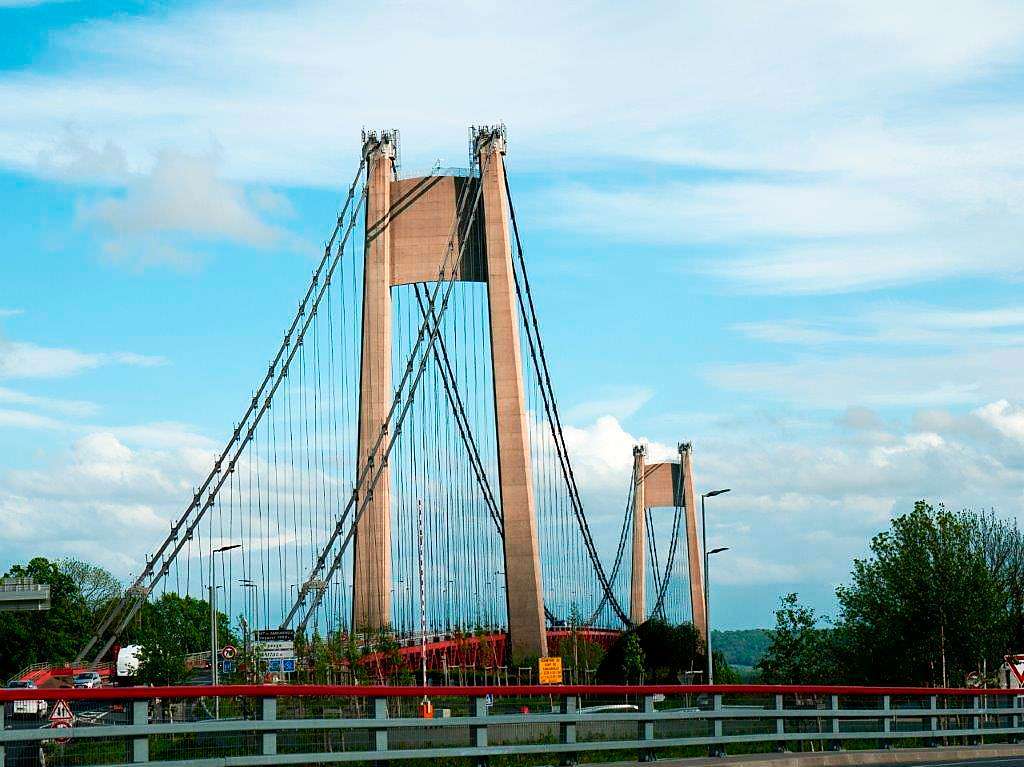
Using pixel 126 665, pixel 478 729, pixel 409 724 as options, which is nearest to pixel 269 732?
pixel 409 724

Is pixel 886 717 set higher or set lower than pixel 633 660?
higher

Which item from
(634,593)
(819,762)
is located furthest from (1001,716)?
(634,593)

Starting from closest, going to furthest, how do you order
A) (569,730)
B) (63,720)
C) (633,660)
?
1. (569,730)
2. (63,720)
3. (633,660)

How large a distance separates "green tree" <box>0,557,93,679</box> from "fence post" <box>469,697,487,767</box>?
103673 millimetres

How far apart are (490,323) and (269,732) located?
174ft

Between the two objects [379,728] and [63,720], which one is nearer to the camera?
[379,728]

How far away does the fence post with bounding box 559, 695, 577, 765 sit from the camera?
17859mm

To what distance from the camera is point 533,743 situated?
693 inches

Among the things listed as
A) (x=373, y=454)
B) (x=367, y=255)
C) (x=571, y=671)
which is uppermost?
(x=367, y=255)

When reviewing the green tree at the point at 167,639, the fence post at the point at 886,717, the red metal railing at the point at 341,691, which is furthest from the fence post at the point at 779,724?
the green tree at the point at 167,639

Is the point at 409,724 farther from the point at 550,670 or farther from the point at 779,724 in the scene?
the point at 550,670

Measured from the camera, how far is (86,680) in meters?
68.1

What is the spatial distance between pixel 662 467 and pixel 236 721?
109114 mm

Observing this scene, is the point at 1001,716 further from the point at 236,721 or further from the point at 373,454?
the point at 373,454
